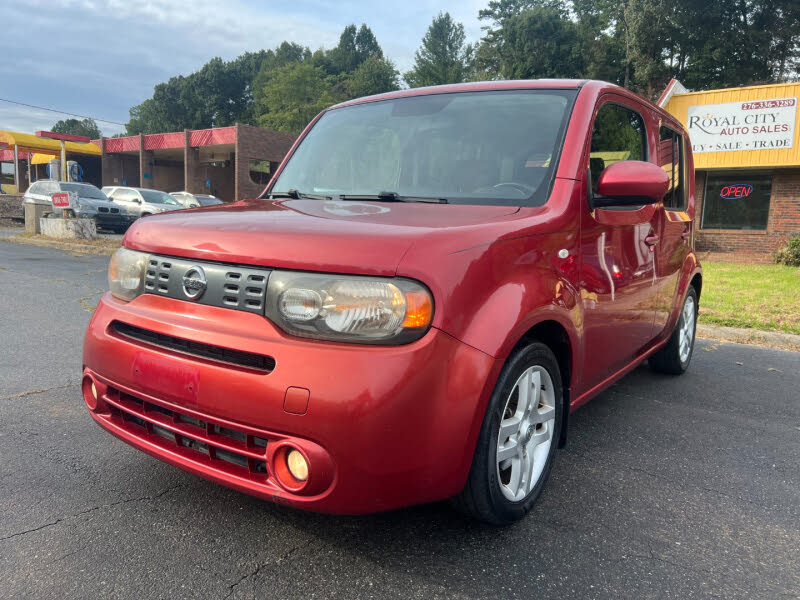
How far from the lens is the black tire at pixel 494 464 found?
6.57ft

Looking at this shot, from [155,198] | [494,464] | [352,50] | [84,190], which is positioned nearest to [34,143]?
[155,198]

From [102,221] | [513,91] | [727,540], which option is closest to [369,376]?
[727,540]

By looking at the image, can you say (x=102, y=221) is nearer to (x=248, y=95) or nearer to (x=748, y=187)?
(x=748, y=187)

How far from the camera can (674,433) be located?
3.46 m

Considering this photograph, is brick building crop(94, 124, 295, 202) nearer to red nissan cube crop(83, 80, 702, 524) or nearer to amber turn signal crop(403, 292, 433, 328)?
red nissan cube crop(83, 80, 702, 524)

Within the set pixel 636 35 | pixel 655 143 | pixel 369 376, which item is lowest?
pixel 369 376

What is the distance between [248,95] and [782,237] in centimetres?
8162

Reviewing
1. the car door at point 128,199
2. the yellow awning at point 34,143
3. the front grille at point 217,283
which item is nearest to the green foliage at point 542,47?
the yellow awning at point 34,143

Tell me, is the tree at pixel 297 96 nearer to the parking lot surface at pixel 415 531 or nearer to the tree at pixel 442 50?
the tree at pixel 442 50

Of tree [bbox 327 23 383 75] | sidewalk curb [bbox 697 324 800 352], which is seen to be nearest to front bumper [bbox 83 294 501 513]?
sidewalk curb [bbox 697 324 800 352]

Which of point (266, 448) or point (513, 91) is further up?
point (513, 91)

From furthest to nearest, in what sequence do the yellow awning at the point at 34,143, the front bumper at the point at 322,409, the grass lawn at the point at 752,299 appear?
the yellow awning at the point at 34,143 → the grass lawn at the point at 752,299 → the front bumper at the point at 322,409

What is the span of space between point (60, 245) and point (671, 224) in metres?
14.0

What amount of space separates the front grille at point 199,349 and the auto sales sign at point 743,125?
50.0 ft
